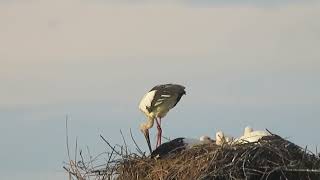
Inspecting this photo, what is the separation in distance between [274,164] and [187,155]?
92 cm

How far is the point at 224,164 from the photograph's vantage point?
980cm

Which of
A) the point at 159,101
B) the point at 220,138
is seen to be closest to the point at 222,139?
the point at 220,138

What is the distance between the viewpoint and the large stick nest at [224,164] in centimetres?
980

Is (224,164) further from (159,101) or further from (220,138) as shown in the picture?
(159,101)

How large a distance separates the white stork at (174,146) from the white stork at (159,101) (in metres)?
1.44

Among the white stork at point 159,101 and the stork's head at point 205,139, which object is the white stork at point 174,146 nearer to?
the stork's head at point 205,139

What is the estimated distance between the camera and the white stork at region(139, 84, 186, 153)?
40.5 ft

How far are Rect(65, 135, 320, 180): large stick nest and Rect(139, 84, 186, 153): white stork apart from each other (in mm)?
1711

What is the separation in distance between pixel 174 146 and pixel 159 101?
6.34 feet

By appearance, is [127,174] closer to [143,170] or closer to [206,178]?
[143,170]

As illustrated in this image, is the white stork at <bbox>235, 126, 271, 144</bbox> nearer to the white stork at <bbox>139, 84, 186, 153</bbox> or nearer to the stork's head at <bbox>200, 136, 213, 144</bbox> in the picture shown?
the stork's head at <bbox>200, 136, 213, 144</bbox>

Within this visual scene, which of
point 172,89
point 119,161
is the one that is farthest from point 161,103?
point 119,161

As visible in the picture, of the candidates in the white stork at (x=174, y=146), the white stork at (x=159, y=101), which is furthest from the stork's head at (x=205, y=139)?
the white stork at (x=159, y=101)

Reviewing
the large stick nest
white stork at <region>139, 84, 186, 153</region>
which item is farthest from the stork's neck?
the large stick nest
